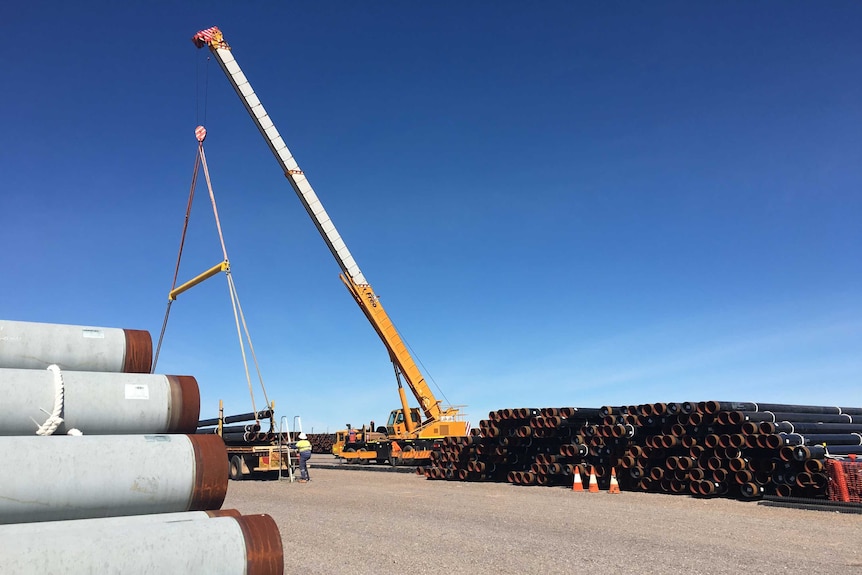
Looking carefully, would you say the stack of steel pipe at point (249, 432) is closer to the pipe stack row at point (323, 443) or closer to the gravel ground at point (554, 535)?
the gravel ground at point (554, 535)

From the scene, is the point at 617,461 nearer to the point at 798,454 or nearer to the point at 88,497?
the point at 798,454

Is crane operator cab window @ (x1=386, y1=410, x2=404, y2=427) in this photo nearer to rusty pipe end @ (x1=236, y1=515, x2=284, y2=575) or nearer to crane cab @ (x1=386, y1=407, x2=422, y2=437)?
crane cab @ (x1=386, y1=407, x2=422, y2=437)

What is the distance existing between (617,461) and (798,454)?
4.70 m

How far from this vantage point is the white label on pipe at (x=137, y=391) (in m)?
5.66

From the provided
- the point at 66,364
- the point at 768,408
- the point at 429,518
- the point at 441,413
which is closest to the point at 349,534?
the point at 429,518

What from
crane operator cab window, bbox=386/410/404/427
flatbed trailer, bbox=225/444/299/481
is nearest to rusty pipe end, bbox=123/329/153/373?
flatbed trailer, bbox=225/444/299/481

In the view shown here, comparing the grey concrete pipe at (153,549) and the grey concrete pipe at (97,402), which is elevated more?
the grey concrete pipe at (97,402)

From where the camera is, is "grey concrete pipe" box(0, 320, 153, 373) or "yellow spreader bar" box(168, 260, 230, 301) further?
"yellow spreader bar" box(168, 260, 230, 301)

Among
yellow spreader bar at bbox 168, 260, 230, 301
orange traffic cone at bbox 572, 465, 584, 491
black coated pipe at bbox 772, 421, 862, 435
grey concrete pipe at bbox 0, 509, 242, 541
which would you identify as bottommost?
orange traffic cone at bbox 572, 465, 584, 491

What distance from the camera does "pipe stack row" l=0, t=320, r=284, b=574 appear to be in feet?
13.7

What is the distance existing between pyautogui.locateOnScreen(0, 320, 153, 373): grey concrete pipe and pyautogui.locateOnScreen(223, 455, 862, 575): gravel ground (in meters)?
3.16

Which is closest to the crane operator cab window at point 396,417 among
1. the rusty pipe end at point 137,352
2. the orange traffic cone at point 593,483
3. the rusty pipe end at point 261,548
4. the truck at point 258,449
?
the truck at point 258,449

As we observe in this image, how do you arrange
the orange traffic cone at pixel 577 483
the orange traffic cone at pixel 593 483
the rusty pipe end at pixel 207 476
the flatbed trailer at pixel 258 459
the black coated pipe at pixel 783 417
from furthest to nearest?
the flatbed trailer at pixel 258 459, the orange traffic cone at pixel 577 483, the orange traffic cone at pixel 593 483, the black coated pipe at pixel 783 417, the rusty pipe end at pixel 207 476

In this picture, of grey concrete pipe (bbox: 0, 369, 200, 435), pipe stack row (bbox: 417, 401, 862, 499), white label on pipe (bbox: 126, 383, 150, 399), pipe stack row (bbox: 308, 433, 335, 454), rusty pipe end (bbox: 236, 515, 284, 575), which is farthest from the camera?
pipe stack row (bbox: 308, 433, 335, 454)
